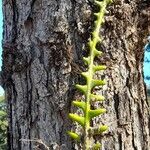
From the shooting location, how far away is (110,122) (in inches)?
54.7

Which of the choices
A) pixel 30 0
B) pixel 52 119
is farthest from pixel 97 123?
pixel 30 0

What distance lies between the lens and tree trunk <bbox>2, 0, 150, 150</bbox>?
1.41 metres

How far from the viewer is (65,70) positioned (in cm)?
142

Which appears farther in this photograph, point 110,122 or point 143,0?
point 143,0

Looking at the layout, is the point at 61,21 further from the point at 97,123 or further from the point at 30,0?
the point at 97,123

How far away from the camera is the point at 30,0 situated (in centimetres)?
152

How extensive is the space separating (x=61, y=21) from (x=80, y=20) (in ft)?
0.22

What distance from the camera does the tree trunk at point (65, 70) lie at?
1.41 metres

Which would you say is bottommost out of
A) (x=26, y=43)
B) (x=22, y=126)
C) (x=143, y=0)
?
(x=22, y=126)

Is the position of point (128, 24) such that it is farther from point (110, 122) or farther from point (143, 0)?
point (110, 122)

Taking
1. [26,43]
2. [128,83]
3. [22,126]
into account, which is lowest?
[22,126]

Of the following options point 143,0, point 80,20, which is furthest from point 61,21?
point 143,0

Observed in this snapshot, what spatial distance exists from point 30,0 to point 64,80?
1.09ft

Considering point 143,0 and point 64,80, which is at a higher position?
point 143,0
